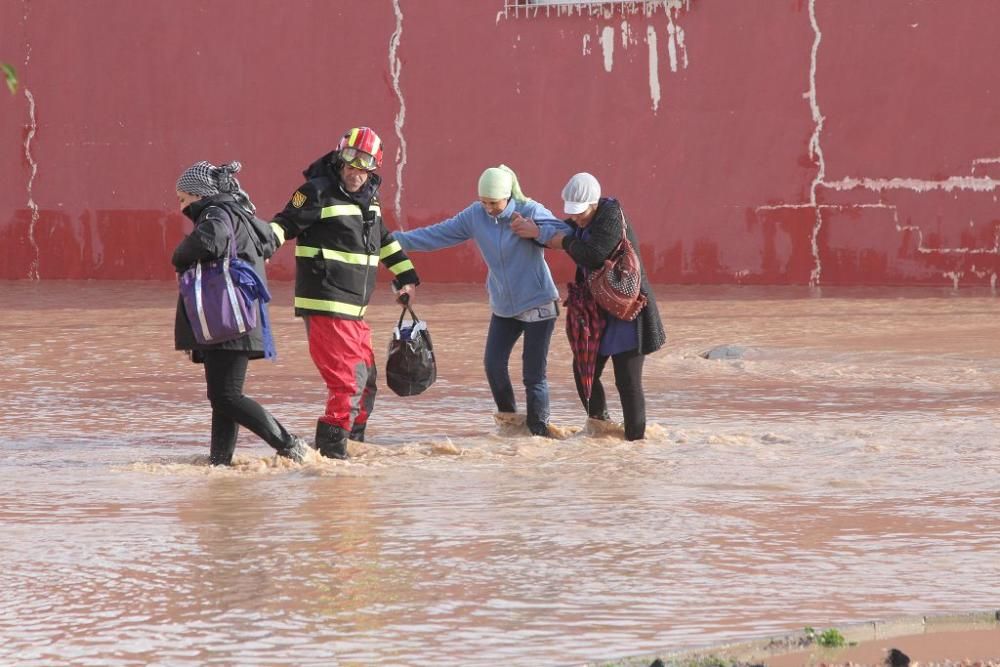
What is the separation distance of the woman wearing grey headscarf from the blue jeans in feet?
4.04

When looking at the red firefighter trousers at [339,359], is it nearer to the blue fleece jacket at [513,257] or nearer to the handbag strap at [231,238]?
the handbag strap at [231,238]

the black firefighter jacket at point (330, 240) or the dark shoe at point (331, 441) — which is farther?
the dark shoe at point (331, 441)

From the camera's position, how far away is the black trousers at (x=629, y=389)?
8.03 m

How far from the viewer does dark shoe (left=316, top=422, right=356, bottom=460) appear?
7668 mm

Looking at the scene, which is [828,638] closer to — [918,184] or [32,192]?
[918,184]

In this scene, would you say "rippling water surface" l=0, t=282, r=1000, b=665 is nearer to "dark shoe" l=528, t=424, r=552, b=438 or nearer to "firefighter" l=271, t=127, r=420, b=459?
"dark shoe" l=528, t=424, r=552, b=438

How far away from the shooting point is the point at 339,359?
24.9 ft

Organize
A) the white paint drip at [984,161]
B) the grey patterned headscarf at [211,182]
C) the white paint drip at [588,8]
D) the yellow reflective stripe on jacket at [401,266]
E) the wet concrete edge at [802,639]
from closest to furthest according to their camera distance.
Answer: the wet concrete edge at [802,639]
the grey patterned headscarf at [211,182]
the yellow reflective stripe on jacket at [401,266]
the white paint drip at [984,161]
the white paint drip at [588,8]

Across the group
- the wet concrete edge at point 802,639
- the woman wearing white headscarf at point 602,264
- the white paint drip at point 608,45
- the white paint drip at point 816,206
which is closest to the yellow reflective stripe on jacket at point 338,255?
the woman wearing white headscarf at point 602,264

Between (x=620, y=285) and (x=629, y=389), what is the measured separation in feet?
1.60

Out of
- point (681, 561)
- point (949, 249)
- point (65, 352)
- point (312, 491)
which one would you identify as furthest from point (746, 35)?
point (681, 561)

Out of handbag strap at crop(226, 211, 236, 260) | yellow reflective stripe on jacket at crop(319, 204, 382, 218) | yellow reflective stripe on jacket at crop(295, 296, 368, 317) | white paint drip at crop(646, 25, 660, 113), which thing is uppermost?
white paint drip at crop(646, 25, 660, 113)

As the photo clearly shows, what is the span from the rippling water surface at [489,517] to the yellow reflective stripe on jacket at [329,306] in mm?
644

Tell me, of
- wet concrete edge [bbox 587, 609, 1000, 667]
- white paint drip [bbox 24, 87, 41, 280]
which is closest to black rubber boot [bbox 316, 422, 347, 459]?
wet concrete edge [bbox 587, 609, 1000, 667]
